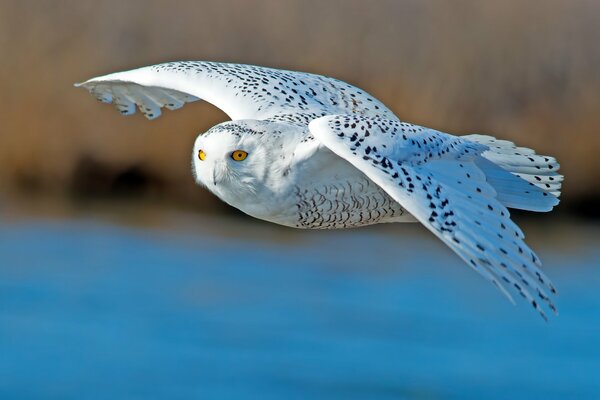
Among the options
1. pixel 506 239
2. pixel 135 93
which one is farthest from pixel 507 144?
pixel 135 93

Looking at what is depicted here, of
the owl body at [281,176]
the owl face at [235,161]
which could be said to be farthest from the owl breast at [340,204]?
the owl face at [235,161]

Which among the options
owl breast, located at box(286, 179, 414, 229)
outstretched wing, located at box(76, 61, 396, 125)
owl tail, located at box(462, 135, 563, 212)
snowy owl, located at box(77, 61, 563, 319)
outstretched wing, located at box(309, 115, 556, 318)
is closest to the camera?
outstretched wing, located at box(309, 115, 556, 318)

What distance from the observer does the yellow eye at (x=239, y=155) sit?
14.5 ft

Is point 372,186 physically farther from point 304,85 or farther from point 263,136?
point 304,85

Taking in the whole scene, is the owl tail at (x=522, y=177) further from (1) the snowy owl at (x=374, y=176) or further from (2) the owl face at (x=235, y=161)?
(2) the owl face at (x=235, y=161)

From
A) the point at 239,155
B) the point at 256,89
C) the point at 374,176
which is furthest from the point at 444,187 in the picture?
the point at 256,89

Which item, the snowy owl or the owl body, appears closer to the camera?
the snowy owl

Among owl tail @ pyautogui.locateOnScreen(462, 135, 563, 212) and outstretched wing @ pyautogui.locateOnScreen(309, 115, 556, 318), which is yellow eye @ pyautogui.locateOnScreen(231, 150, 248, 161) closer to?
outstretched wing @ pyautogui.locateOnScreen(309, 115, 556, 318)

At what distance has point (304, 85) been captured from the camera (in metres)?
5.44

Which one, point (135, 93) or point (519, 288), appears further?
point (135, 93)

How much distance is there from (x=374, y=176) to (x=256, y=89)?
1209 mm

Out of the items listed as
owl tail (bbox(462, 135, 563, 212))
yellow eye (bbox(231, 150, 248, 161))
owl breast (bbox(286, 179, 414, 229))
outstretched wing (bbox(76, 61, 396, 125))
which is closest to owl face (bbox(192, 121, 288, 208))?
yellow eye (bbox(231, 150, 248, 161))

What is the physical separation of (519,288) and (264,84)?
1825 millimetres

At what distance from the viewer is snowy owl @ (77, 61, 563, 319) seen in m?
4.12
